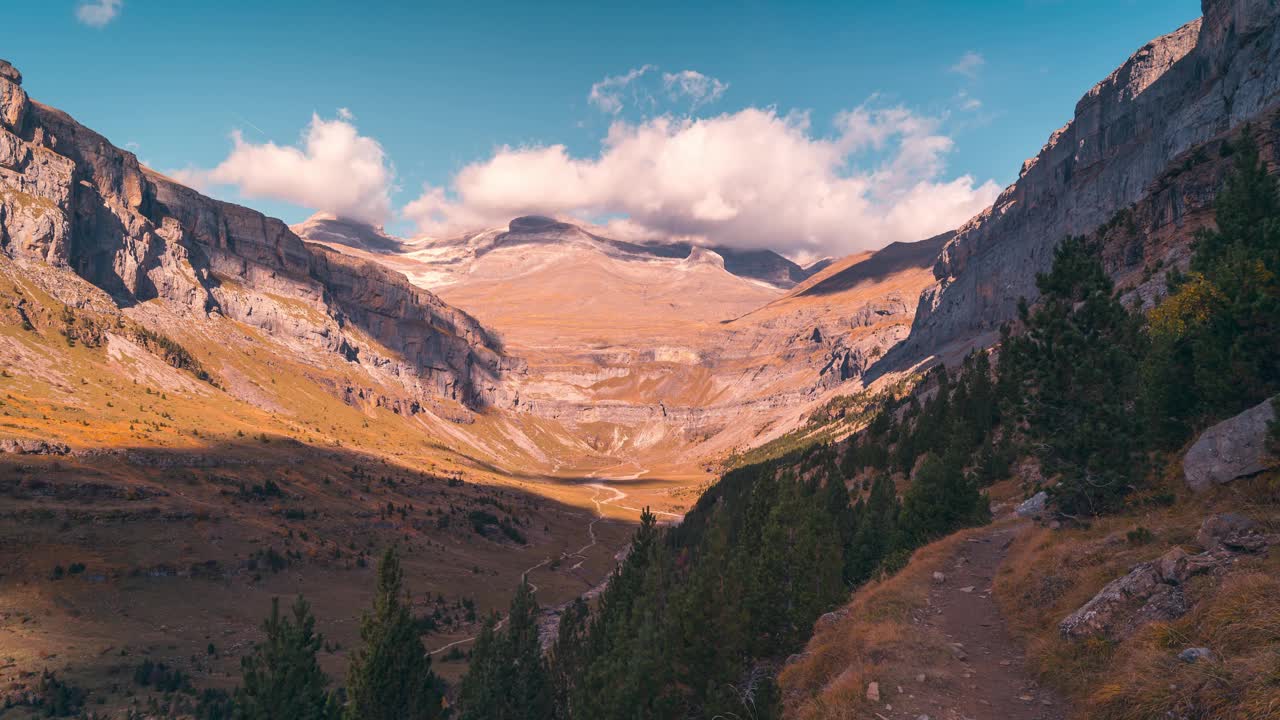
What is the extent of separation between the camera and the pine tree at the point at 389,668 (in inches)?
1423

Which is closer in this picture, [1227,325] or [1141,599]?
[1141,599]

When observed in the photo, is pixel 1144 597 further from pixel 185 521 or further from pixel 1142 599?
pixel 185 521

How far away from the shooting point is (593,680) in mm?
29922

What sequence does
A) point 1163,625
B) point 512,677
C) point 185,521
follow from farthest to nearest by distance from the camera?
point 185,521 < point 512,677 < point 1163,625

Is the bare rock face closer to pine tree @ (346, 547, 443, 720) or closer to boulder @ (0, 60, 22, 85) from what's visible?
pine tree @ (346, 547, 443, 720)

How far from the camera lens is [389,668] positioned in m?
36.8

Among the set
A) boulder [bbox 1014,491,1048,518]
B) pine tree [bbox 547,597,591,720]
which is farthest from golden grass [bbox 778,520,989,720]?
pine tree [bbox 547,597,591,720]

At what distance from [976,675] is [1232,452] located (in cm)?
1007

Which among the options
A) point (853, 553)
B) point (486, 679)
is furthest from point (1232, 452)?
point (486, 679)

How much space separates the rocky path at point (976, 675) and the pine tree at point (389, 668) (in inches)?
1212

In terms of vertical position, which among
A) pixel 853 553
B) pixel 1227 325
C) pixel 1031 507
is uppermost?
pixel 1227 325

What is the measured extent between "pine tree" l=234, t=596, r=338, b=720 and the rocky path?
3294cm

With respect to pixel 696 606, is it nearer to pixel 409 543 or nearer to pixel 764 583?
pixel 764 583

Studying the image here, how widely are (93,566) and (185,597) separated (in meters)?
10.0
